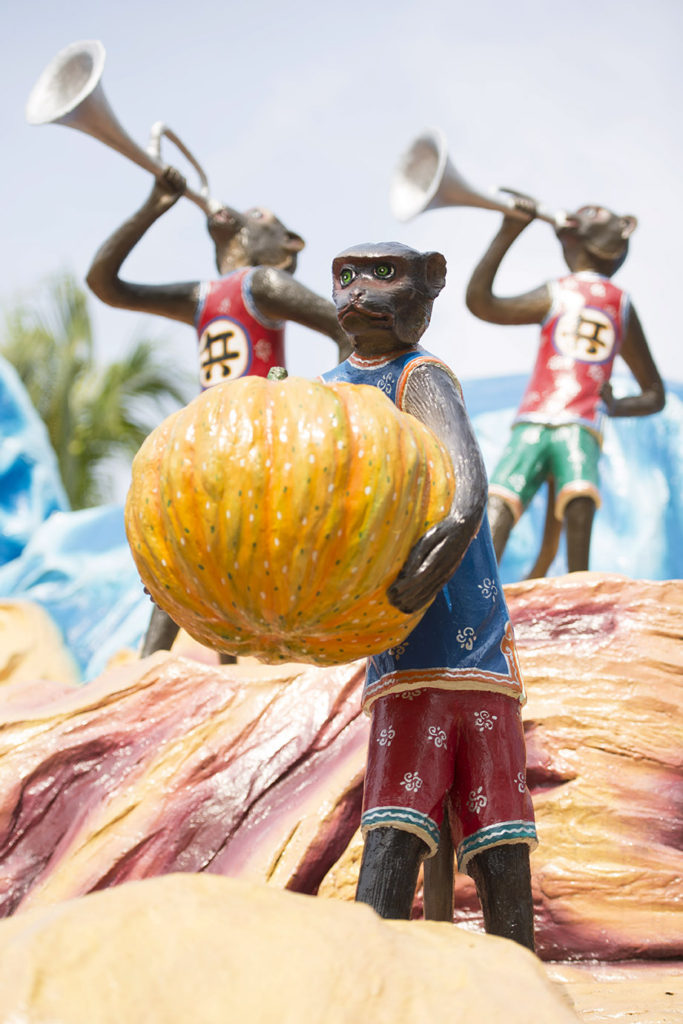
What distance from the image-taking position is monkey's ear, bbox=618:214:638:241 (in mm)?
4852

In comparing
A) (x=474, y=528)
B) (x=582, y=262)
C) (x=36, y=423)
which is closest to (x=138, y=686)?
(x=474, y=528)

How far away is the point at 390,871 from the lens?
1.99 metres

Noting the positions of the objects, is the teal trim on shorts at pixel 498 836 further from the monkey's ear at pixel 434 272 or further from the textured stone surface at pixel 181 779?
the monkey's ear at pixel 434 272

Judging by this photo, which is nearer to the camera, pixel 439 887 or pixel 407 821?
pixel 407 821

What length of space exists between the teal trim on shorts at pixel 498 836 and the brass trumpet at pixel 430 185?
9.59ft

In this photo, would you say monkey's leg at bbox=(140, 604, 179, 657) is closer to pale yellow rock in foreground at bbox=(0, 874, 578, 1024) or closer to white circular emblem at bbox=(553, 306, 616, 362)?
white circular emblem at bbox=(553, 306, 616, 362)

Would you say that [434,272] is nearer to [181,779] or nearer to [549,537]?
[181,779]

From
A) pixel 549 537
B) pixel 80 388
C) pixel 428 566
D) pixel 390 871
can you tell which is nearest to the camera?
pixel 428 566

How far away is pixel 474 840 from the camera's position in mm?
2072

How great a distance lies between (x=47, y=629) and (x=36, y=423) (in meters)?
1.82

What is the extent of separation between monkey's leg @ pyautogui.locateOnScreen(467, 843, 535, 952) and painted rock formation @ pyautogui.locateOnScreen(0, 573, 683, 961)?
0.85 metres

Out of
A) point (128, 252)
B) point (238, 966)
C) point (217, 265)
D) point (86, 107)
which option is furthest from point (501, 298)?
point (238, 966)

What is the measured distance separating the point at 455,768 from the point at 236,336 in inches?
94.0

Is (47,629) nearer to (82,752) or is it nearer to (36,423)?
(36,423)
